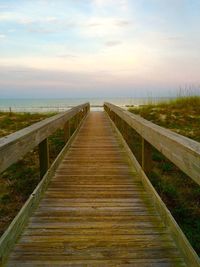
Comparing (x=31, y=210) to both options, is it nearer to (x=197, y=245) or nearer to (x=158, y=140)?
(x=158, y=140)

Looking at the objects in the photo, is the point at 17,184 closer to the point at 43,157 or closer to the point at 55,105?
the point at 43,157

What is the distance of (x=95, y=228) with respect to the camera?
3.38m

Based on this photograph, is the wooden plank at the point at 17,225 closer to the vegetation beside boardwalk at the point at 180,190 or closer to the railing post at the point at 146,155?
the railing post at the point at 146,155

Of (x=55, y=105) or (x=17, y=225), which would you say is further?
(x=55, y=105)

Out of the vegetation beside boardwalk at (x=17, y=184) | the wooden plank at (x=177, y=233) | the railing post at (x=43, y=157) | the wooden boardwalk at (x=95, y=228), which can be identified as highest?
the railing post at (x=43, y=157)

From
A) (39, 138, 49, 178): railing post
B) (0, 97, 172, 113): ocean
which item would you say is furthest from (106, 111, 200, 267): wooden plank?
(0, 97, 172, 113): ocean

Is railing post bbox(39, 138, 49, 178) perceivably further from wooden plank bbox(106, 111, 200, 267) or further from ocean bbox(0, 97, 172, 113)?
ocean bbox(0, 97, 172, 113)

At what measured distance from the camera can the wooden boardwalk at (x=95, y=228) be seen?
2783 millimetres

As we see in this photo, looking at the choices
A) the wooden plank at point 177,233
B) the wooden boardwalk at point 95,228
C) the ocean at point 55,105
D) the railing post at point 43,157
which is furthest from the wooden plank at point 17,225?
the ocean at point 55,105

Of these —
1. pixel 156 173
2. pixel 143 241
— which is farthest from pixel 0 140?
pixel 156 173

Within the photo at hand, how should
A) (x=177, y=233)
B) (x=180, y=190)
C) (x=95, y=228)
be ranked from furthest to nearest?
(x=180, y=190) < (x=95, y=228) < (x=177, y=233)

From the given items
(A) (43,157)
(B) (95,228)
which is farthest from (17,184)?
(B) (95,228)

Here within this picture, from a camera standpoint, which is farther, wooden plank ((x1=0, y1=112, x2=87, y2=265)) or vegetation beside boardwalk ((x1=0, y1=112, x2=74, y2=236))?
vegetation beside boardwalk ((x1=0, y1=112, x2=74, y2=236))

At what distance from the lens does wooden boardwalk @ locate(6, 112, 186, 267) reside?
2.78 m
